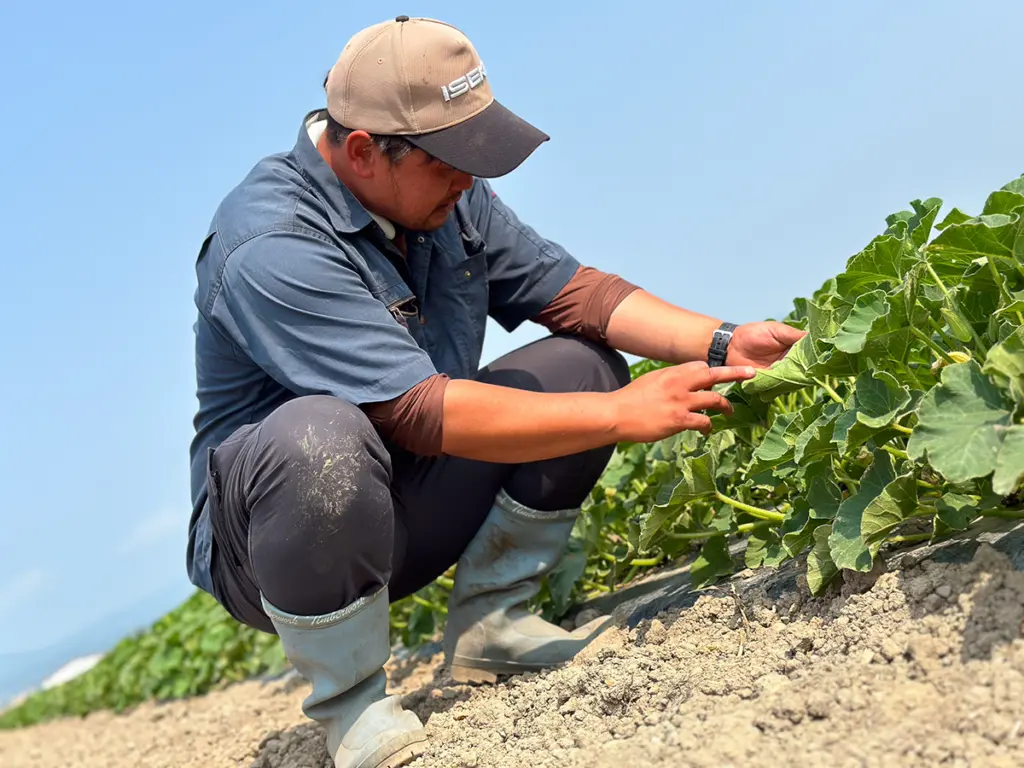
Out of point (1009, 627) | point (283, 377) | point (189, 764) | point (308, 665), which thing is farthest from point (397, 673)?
point (1009, 627)

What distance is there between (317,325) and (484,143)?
605 mm

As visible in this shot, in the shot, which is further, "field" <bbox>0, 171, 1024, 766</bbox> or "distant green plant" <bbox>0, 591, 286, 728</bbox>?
"distant green plant" <bbox>0, 591, 286, 728</bbox>

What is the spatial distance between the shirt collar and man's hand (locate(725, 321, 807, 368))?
0.93 metres

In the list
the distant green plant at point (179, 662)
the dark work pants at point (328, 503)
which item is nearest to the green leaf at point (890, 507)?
the dark work pants at point (328, 503)

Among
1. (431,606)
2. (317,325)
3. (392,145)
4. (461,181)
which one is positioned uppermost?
(392,145)

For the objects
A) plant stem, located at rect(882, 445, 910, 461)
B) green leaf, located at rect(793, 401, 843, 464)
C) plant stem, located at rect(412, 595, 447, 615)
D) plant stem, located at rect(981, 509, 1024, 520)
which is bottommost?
plant stem, located at rect(412, 595, 447, 615)

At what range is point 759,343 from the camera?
2840 mm

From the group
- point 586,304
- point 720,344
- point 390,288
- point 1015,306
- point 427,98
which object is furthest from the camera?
point 586,304

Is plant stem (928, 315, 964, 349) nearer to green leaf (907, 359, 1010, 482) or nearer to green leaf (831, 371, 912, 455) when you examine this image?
green leaf (831, 371, 912, 455)

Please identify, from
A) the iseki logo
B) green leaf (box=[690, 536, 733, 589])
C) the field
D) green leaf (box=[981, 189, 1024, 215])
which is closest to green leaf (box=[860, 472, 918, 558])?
the field

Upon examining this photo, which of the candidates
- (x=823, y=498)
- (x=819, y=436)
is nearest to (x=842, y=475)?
(x=823, y=498)

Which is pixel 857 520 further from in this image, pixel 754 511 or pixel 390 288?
pixel 390 288

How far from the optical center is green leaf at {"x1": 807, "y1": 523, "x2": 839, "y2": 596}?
7.27 feet

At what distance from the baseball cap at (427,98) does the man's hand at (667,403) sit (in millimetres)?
632
